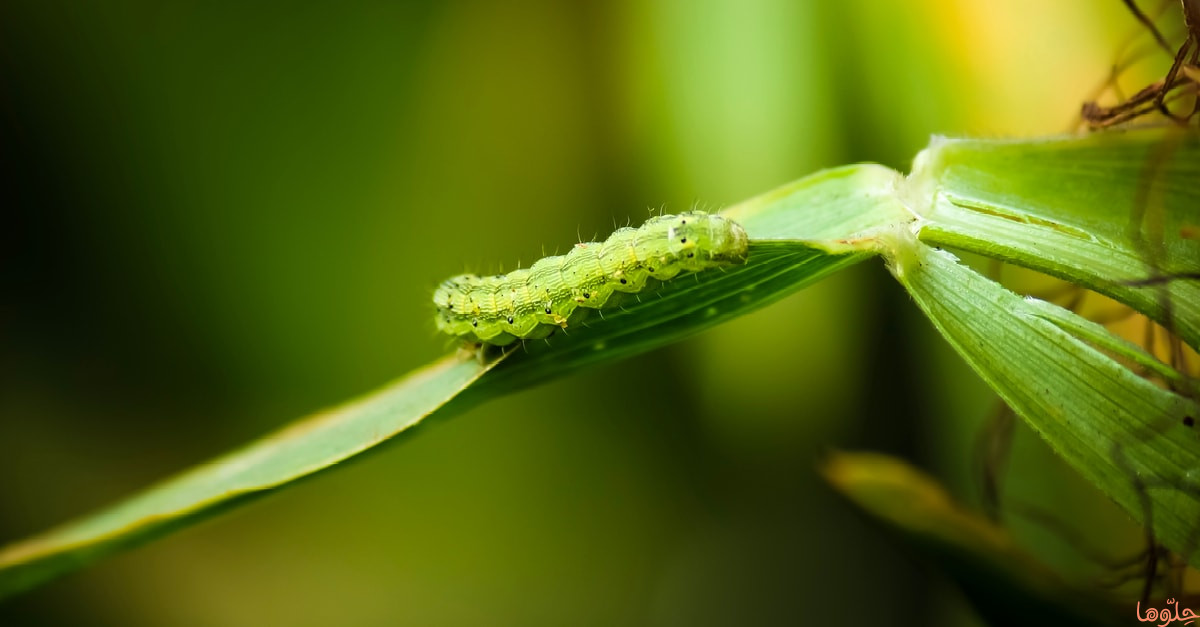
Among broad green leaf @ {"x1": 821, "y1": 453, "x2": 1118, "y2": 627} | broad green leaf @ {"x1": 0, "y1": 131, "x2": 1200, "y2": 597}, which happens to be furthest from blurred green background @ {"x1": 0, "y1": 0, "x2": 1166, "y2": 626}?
broad green leaf @ {"x1": 0, "y1": 131, "x2": 1200, "y2": 597}

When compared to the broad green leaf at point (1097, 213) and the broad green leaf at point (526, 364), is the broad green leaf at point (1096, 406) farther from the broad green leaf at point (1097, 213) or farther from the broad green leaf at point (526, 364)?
the broad green leaf at point (526, 364)

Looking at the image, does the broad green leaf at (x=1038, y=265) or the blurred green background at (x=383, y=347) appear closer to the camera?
the broad green leaf at (x=1038, y=265)

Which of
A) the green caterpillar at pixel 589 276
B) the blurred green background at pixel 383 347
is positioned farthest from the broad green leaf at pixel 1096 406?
the blurred green background at pixel 383 347

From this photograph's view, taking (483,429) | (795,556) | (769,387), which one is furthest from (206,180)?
(795,556)

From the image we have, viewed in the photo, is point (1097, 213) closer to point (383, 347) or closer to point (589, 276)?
point (589, 276)

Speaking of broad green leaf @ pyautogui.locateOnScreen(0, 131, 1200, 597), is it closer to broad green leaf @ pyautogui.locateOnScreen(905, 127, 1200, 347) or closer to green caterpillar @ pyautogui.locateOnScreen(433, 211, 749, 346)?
broad green leaf @ pyautogui.locateOnScreen(905, 127, 1200, 347)

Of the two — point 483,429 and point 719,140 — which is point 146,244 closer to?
point 483,429
